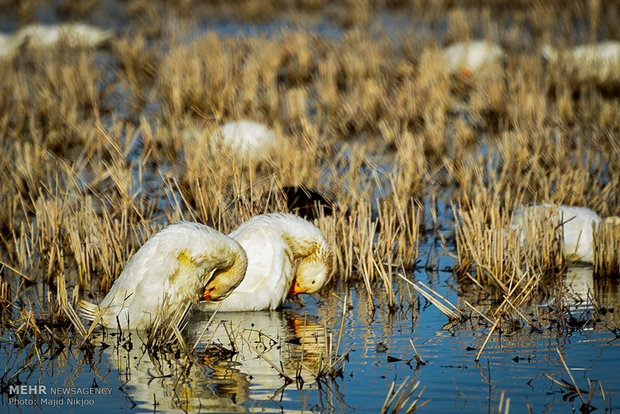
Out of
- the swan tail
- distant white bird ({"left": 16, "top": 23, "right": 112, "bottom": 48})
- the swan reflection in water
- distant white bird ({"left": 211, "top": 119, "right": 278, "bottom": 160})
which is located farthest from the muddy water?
distant white bird ({"left": 16, "top": 23, "right": 112, "bottom": 48})

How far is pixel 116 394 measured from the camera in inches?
161

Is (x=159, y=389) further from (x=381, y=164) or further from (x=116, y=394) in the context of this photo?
(x=381, y=164)

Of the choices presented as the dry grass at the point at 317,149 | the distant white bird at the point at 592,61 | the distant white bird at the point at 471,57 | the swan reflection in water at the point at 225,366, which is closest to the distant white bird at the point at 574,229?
the dry grass at the point at 317,149

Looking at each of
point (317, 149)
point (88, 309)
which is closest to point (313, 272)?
point (88, 309)

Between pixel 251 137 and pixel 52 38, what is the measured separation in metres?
8.54

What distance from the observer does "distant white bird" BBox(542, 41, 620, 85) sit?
12.7m

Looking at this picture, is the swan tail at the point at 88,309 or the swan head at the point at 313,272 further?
the swan head at the point at 313,272

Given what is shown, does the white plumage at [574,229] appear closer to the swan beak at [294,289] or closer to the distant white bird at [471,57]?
the swan beak at [294,289]

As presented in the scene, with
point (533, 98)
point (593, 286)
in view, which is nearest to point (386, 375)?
point (593, 286)

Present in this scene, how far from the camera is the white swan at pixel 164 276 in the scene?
4.82m

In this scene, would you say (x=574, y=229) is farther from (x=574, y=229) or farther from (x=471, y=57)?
(x=471, y=57)

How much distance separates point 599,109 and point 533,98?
880mm

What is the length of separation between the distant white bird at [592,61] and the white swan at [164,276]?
8950 millimetres

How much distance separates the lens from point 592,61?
42.5 ft
